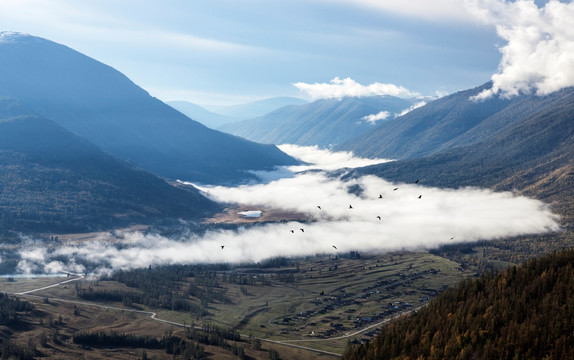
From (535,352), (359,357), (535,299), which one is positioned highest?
(535,299)

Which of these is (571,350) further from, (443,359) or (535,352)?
(443,359)

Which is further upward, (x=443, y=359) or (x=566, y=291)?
(x=566, y=291)

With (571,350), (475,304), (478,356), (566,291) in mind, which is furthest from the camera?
(475,304)

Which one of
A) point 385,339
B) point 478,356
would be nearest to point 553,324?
point 478,356

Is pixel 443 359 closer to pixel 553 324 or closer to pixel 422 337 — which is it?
pixel 422 337

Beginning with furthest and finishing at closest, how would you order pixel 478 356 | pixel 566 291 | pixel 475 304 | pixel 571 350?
pixel 475 304 → pixel 566 291 → pixel 478 356 → pixel 571 350

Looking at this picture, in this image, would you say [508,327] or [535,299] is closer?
[508,327]

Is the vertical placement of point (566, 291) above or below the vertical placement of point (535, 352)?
above

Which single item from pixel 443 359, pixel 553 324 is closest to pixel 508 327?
pixel 553 324

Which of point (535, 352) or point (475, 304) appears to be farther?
point (475, 304)
